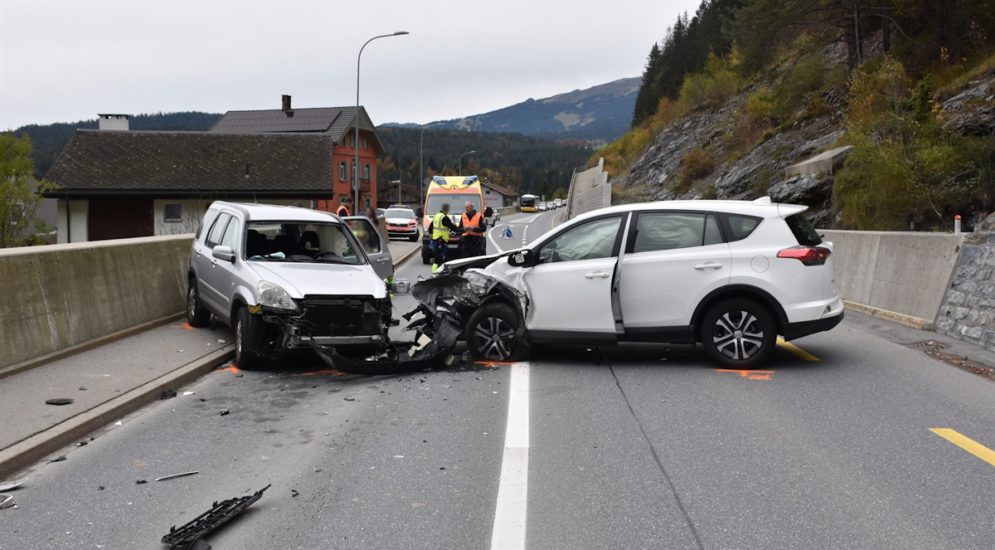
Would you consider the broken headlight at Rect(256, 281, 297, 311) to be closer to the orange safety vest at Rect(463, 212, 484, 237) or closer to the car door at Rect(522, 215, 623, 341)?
the car door at Rect(522, 215, 623, 341)

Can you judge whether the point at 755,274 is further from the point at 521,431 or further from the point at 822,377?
the point at 521,431

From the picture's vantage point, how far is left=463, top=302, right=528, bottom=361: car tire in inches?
364

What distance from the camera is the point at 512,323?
9242 mm

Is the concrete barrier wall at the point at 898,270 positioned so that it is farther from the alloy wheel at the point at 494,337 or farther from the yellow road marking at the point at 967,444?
the alloy wheel at the point at 494,337

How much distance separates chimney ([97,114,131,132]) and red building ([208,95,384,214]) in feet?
26.4

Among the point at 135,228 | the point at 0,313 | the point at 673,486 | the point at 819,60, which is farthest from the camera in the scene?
the point at 135,228

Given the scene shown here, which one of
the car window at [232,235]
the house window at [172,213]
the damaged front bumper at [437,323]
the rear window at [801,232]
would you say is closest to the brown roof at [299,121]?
the house window at [172,213]

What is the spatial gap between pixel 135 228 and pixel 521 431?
188ft

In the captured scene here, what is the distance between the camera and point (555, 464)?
5.57 m

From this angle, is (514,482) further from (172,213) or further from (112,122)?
(112,122)

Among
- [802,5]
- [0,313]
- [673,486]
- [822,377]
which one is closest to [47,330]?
[0,313]

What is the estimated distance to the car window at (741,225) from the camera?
8914mm

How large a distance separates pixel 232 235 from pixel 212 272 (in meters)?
0.56

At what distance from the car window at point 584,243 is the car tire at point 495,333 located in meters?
0.72
